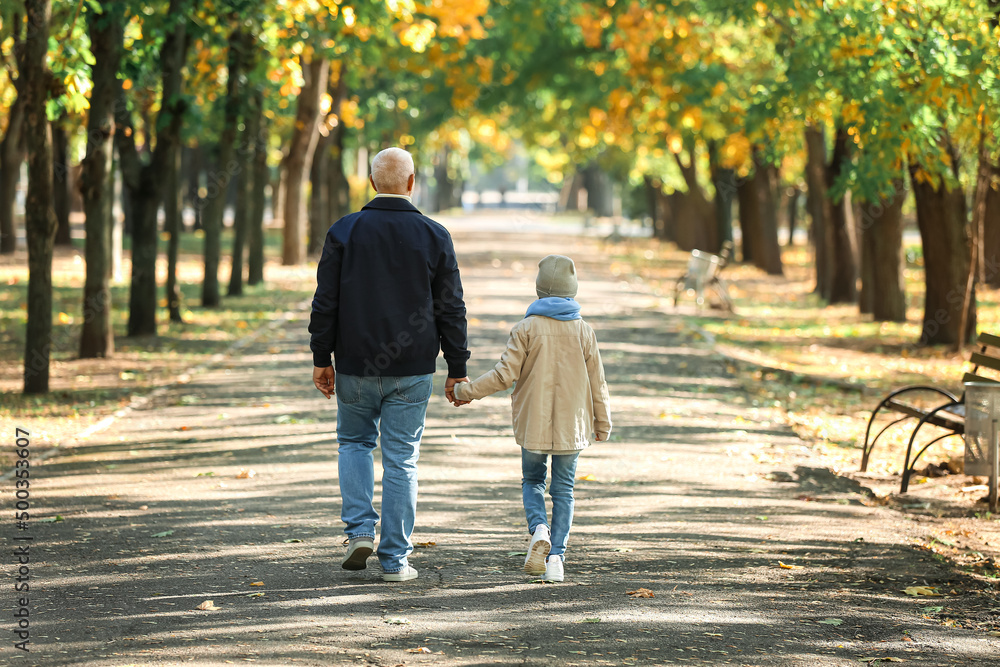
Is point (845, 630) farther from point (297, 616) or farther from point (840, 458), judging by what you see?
point (840, 458)

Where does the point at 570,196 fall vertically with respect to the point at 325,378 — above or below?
above

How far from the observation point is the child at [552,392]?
582 cm

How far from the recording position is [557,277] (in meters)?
5.87

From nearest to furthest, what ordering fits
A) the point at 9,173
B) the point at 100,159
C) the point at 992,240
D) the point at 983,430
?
the point at 983,430 → the point at 100,159 → the point at 992,240 → the point at 9,173

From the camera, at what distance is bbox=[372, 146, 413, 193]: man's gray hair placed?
5738 millimetres

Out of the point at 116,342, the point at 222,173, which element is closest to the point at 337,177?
the point at 222,173

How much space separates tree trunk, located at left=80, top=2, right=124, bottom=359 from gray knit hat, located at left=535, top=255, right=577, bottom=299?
8666 millimetres

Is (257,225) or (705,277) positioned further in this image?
(257,225)

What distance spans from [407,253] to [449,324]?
1.30 feet

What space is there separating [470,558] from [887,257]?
46.7 ft

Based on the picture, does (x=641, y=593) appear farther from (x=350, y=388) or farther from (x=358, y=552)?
(x=350, y=388)

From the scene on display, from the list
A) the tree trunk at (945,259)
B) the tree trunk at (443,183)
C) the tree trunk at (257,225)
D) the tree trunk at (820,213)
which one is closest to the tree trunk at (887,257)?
the tree trunk at (945,259)

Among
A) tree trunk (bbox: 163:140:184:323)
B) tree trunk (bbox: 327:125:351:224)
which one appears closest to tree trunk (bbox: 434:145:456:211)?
tree trunk (bbox: 327:125:351:224)

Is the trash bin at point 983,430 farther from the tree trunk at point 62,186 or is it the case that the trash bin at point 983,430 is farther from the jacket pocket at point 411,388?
the tree trunk at point 62,186
